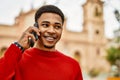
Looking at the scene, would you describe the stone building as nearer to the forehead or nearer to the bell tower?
the bell tower

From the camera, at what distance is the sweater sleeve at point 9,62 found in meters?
1.84

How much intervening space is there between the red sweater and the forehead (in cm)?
18

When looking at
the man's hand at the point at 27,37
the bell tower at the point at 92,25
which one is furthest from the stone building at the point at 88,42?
the man's hand at the point at 27,37

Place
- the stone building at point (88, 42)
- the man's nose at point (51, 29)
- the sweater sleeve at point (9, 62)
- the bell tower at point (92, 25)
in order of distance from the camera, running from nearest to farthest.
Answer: the sweater sleeve at point (9, 62) < the man's nose at point (51, 29) < the stone building at point (88, 42) < the bell tower at point (92, 25)

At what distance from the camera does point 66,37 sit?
42.5 metres

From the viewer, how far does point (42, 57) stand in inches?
79.6

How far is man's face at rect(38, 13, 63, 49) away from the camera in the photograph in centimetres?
202

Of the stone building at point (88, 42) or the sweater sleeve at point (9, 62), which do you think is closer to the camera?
the sweater sleeve at point (9, 62)

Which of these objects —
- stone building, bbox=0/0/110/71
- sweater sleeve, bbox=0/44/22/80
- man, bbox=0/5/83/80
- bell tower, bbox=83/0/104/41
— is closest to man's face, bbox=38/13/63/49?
man, bbox=0/5/83/80

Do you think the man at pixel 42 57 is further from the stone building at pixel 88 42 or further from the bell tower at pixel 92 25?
the bell tower at pixel 92 25

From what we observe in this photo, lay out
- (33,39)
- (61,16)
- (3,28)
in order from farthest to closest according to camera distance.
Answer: (3,28), (61,16), (33,39)

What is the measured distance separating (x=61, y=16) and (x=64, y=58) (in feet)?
0.81

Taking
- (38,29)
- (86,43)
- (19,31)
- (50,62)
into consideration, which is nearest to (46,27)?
(38,29)

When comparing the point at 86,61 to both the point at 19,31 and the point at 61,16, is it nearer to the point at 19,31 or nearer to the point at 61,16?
the point at 19,31
